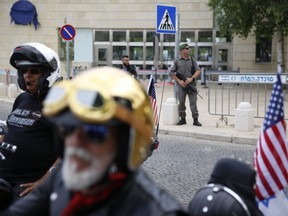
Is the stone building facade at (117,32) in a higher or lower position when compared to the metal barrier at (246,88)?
higher

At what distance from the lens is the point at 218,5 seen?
2203 cm

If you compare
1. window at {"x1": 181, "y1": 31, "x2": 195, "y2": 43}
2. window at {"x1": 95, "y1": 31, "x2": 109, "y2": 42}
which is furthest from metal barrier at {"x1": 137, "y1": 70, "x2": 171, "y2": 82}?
window at {"x1": 95, "y1": 31, "x2": 109, "y2": 42}

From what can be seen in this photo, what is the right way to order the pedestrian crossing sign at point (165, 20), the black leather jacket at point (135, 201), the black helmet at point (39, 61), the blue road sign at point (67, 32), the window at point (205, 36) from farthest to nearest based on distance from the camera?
1. the window at point (205, 36)
2. the blue road sign at point (67, 32)
3. the pedestrian crossing sign at point (165, 20)
4. the black helmet at point (39, 61)
5. the black leather jacket at point (135, 201)

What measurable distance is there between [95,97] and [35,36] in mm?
31622

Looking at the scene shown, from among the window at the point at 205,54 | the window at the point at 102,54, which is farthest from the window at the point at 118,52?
the window at the point at 205,54

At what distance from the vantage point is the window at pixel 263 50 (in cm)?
2708

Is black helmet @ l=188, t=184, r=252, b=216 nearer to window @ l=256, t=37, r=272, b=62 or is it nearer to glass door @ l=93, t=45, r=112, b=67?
window @ l=256, t=37, r=272, b=62

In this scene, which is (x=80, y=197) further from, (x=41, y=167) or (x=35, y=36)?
(x=35, y=36)

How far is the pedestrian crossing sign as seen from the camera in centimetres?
1198

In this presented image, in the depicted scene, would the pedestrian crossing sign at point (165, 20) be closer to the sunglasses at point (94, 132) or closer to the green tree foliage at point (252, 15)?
the green tree foliage at point (252, 15)

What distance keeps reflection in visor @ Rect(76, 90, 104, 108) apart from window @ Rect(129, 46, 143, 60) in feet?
96.2

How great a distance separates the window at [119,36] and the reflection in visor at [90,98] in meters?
29.8

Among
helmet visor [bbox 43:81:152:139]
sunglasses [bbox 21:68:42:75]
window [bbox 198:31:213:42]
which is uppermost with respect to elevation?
window [bbox 198:31:213:42]

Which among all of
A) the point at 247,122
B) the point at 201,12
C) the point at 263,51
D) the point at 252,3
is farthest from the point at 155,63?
the point at 247,122
